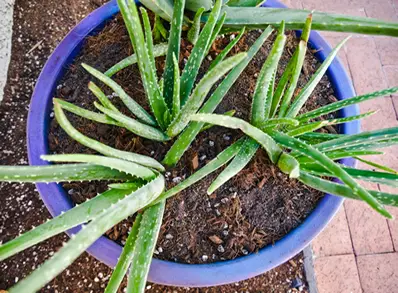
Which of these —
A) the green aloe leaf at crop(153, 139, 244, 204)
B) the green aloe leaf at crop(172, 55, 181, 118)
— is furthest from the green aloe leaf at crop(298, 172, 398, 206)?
the green aloe leaf at crop(172, 55, 181, 118)

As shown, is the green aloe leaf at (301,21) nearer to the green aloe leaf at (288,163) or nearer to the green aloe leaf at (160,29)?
the green aloe leaf at (160,29)

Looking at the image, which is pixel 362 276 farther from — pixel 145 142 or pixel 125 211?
pixel 125 211

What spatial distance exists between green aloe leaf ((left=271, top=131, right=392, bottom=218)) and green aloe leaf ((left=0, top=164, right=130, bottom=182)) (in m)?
0.26

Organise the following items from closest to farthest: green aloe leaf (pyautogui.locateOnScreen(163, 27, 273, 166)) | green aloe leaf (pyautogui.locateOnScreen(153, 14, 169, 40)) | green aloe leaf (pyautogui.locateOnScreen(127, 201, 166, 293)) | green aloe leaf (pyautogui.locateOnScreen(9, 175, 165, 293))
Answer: green aloe leaf (pyautogui.locateOnScreen(9, 175, 165, 293)), green aloe leaf (pyautogui.locateOnScreen(127, 201, 166, 293)), green aloe leaf (pyautogui.locateOnScreen(163, 27, 273, 166)), green aloe leaf (pyautogui.locateOnScreen(153, 14, 169, 40))

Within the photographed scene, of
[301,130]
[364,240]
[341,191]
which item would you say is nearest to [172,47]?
[301,130]

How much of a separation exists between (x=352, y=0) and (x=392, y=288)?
3.34 ft

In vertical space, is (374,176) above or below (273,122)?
below

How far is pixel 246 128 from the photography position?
2.08 feet

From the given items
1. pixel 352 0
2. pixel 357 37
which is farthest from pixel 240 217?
pixel 352 0

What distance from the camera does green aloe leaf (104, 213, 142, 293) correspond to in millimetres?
612

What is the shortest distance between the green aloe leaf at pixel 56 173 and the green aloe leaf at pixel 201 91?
119 millimetres

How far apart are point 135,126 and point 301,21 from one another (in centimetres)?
34

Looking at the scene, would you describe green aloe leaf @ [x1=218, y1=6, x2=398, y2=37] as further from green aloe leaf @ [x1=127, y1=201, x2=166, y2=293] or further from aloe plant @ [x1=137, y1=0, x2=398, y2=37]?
green aloe leaf @ [x1=127, y1=201, x2=166, y2=293]

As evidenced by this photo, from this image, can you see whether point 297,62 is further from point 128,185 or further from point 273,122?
point 128,185
